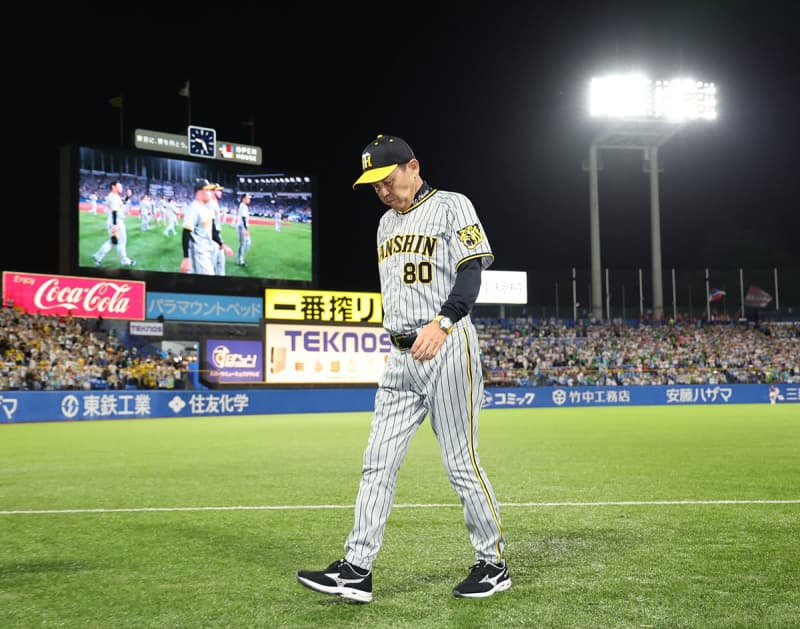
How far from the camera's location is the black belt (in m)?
3.74

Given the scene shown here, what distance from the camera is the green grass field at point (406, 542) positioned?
3.41 m

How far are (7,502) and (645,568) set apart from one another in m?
5.37

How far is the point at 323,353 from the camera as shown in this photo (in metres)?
30.1

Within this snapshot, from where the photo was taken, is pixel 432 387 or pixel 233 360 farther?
pixel 233 360

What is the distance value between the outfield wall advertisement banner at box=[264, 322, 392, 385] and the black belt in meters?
25.0

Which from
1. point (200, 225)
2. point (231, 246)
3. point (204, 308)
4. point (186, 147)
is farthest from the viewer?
point (204, 308)

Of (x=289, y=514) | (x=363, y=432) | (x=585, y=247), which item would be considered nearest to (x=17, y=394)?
(x=363, y=432)

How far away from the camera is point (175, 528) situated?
5.45 m

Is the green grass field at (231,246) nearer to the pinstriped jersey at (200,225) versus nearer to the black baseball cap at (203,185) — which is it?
the pinstriped jersey at (200,225)

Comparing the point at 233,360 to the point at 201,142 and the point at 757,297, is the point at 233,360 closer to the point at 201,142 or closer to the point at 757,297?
the point at 201,142

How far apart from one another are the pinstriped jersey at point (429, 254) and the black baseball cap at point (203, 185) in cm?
3187

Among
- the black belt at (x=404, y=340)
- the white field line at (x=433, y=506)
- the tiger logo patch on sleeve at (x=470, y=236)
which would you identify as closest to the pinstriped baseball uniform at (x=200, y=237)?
the white field line at (x=433, y=506)

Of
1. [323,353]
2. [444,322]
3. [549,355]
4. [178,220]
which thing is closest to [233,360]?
[323,353]

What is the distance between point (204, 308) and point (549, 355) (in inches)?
673
